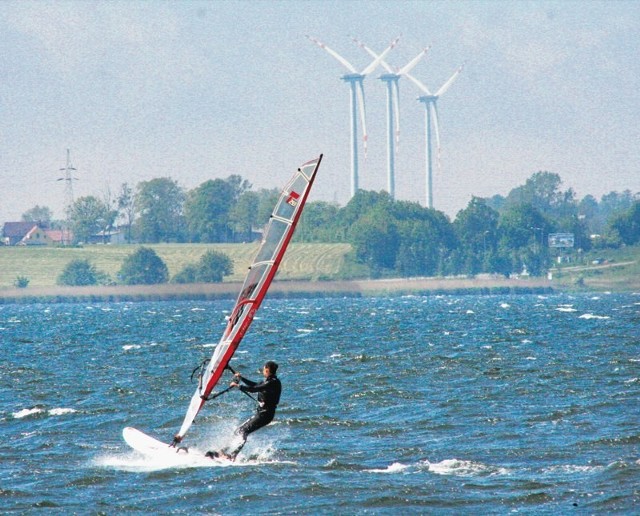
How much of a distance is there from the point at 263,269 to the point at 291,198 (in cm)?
128

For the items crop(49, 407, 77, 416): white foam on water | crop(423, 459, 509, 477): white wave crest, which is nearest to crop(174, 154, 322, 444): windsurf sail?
crop(423, 459, 509, 477): white wave crest

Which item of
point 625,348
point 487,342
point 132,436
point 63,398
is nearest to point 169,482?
point 132,436

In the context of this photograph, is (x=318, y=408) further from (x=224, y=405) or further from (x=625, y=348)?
(x=625, y=348)

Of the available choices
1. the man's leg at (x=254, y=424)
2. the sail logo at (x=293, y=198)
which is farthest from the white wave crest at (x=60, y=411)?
the sail logo at (x=293, y=198)

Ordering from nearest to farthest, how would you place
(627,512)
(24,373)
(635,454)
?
(627,512) → (635,454) → (24,373)

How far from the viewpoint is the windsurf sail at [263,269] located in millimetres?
21250

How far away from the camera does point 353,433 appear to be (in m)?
26.4

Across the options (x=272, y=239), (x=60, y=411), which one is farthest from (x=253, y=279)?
(x=60, y=411)

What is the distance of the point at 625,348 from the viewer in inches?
1836

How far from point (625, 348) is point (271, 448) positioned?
24.9m

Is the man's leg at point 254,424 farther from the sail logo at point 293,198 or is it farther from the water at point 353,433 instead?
the sail logo at point 293,198

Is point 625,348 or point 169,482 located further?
point 625,348

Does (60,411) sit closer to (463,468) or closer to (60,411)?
(60,411)

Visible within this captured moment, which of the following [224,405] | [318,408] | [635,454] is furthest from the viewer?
[224,405]
